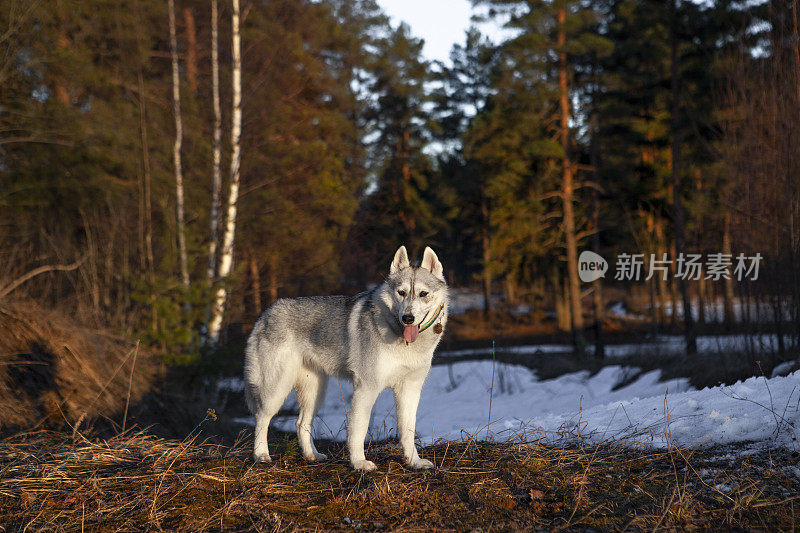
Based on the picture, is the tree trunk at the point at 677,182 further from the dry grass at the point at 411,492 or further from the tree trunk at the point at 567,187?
the dry grass at the point at 411,492

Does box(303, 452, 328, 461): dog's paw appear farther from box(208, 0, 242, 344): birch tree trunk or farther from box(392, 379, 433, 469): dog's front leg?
box(208, 0, 242, 344): birch tree trunk

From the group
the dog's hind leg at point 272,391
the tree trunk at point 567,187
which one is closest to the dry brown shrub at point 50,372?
the dog's hind leg at point 272,391

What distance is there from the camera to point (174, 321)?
9984 mm

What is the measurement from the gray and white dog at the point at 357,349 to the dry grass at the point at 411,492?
0.46m

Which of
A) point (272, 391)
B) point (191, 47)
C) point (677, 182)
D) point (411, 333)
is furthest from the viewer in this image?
point (677, 182)

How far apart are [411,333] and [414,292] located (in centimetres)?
33

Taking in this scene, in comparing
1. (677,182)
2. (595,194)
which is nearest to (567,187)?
(595,194)

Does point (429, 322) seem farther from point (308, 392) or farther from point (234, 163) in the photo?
point (234, 163)

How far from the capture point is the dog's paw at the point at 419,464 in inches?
175

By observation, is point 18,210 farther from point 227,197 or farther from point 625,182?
point 625,182

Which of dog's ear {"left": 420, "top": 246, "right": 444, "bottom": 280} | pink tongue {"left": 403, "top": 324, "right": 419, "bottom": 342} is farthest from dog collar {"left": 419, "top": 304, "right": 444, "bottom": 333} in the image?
dog's ear {"left": 420, "top": 246, "right": 444, "bottom": 280}

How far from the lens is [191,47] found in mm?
17656

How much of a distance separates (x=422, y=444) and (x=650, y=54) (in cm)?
2342

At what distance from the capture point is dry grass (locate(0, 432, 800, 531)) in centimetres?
343
